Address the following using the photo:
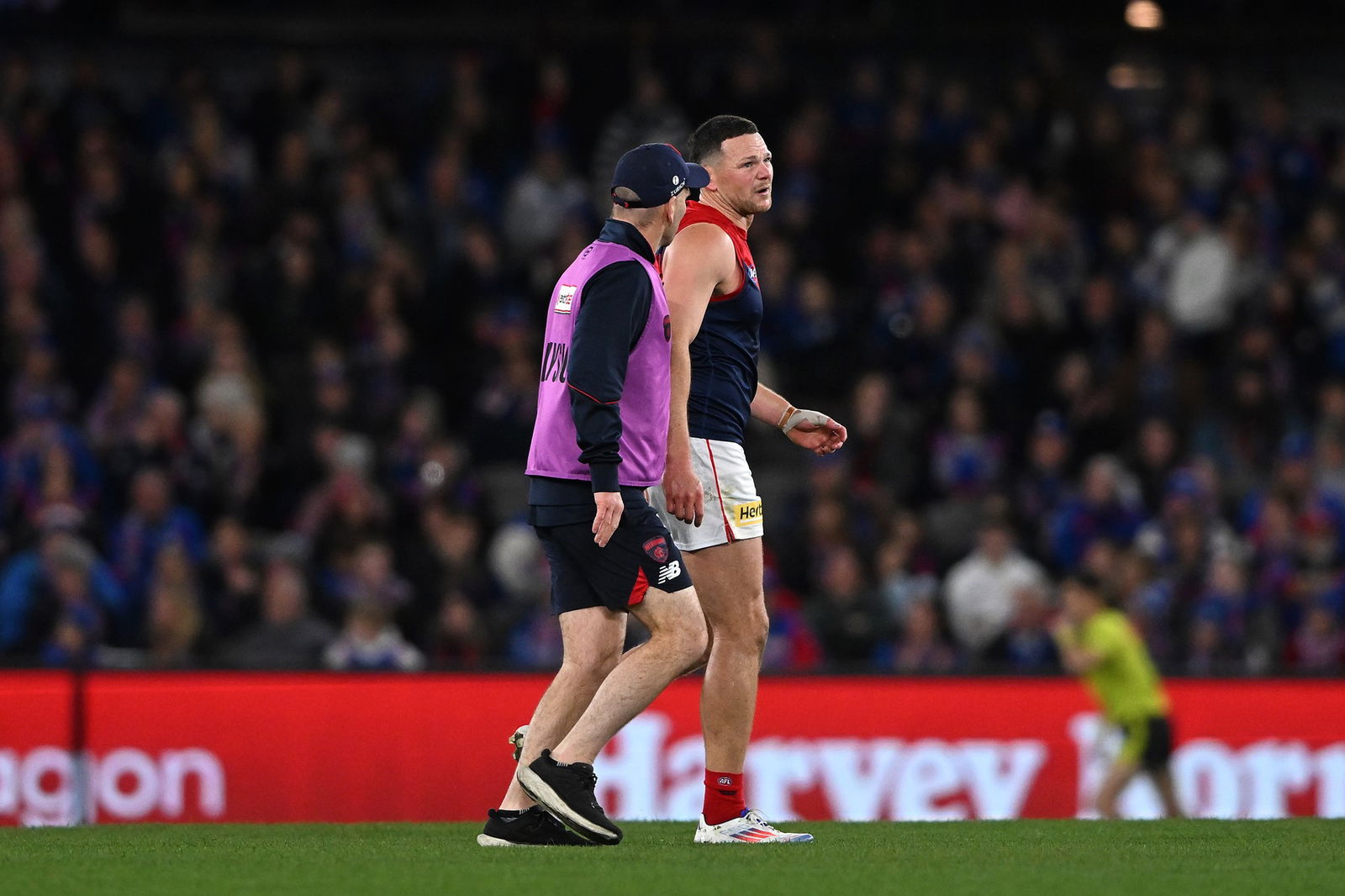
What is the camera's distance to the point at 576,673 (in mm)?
6594

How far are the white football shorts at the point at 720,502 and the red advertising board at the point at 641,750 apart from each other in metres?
4.45

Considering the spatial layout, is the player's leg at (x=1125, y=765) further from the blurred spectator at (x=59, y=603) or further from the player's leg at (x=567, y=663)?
the blurred spectator at (x=59, y=603)

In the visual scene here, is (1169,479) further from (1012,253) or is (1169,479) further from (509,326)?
(509,326)

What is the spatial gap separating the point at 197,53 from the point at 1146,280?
8.13 m

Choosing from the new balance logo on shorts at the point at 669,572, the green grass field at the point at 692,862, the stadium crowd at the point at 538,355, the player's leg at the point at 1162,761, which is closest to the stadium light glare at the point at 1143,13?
the stadium crowd at the point at 538,355

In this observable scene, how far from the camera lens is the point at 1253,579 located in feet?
45.2

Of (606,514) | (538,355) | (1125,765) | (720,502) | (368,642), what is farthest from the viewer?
(538,355)

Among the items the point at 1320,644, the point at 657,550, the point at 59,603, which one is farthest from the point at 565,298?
the point at 1320,644

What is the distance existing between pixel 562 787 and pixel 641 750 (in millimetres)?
4906

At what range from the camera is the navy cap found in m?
6.66

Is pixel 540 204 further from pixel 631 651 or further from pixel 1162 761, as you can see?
pixel 631 651

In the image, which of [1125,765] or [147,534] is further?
[147,534]

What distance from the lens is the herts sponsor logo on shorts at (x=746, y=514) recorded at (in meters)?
Answer: 6.96

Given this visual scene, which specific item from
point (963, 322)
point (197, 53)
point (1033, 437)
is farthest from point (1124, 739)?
point (197, 53)
